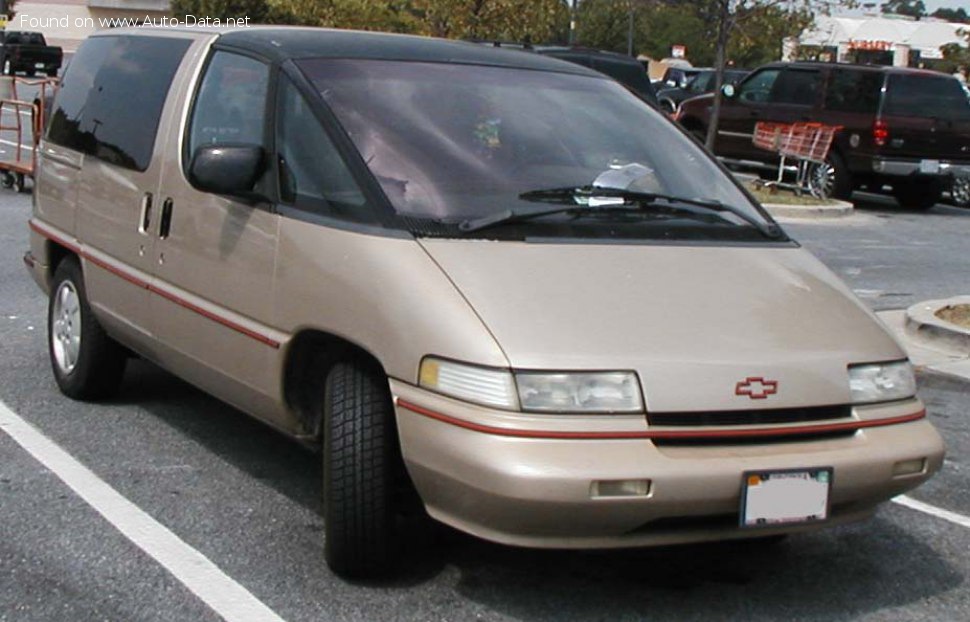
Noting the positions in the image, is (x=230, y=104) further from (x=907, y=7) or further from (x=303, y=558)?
(x=907, y=7)

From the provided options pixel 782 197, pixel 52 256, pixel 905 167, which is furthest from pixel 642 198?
pixel 905 167

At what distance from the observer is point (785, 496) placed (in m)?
4.29

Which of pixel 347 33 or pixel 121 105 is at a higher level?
pixel 347 33

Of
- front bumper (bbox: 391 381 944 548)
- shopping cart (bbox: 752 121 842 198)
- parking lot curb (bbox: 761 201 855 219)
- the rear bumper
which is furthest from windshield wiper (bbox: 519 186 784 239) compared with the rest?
shopping cart (bbox: 752 121 842 198)

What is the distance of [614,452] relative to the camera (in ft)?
13.4

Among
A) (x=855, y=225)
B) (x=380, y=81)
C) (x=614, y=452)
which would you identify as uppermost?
(x=380, y=81)

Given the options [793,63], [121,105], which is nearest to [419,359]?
[121,105]

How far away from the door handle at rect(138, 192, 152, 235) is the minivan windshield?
41.4 inches

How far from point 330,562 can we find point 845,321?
185cm

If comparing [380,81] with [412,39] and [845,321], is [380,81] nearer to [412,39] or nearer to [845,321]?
[412,39]

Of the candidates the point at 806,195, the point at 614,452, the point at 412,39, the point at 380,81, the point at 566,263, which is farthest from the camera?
the point at 806,195

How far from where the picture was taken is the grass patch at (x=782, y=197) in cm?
1842

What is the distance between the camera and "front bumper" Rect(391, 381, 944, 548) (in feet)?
13.3

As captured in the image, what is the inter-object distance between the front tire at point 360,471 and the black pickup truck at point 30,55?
155 ft
